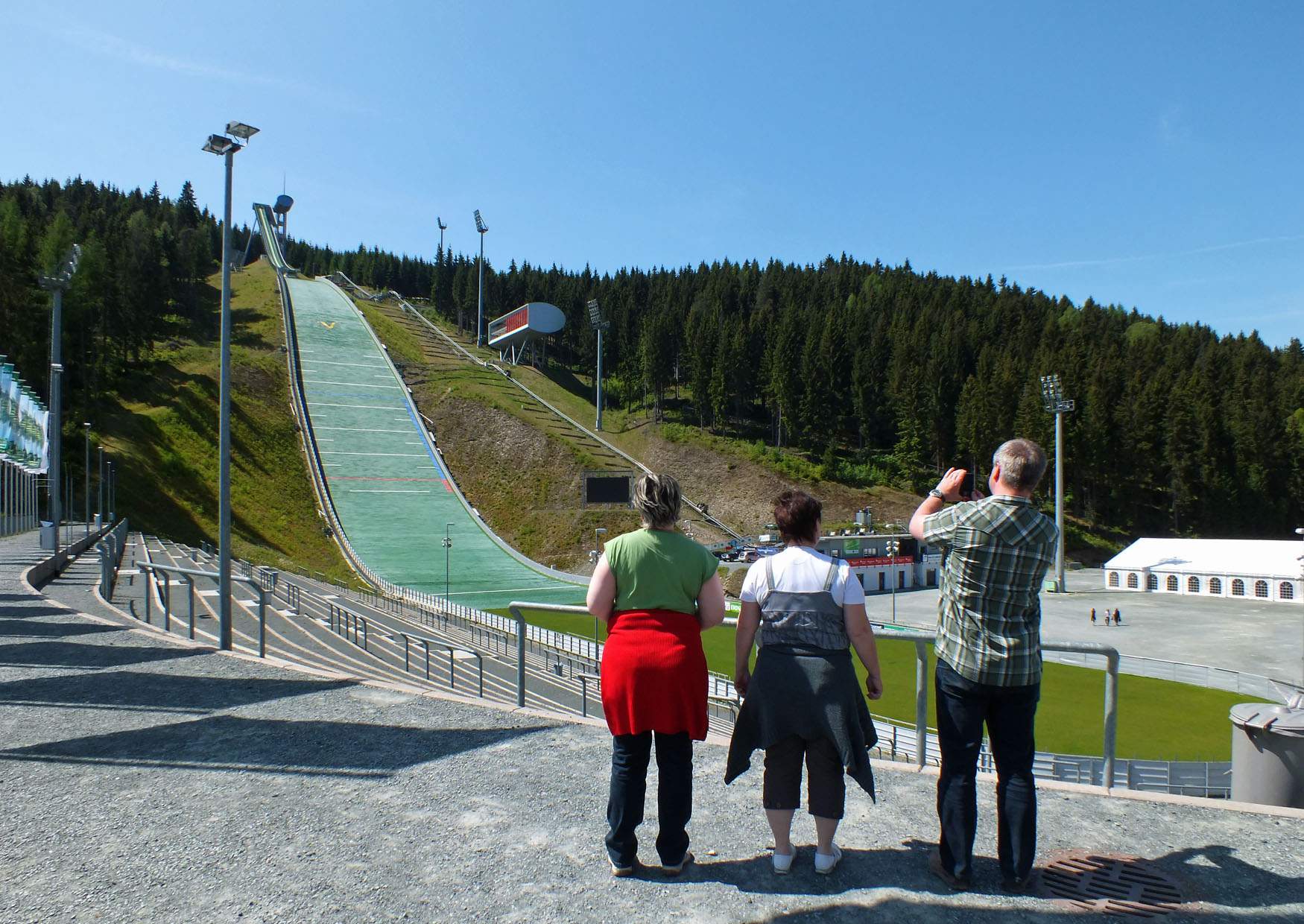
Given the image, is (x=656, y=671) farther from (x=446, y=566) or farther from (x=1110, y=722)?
(x=446, y=566)

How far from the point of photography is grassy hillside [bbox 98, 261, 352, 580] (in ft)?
149

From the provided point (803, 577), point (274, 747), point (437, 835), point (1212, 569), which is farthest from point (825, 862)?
point (1212, 569)

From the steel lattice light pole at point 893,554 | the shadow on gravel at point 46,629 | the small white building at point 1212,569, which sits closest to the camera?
the shadow on gravel at point 46,629

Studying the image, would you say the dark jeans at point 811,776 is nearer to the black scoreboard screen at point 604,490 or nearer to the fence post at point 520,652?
A: the fence post at point 520,652

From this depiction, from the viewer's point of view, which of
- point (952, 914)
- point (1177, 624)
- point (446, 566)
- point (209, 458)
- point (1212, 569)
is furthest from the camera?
point (209, 458)

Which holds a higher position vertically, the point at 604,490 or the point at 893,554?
the point at 604,490

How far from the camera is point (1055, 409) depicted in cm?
5556

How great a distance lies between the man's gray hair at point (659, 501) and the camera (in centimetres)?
384

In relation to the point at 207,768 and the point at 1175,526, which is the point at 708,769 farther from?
the point at 1175,526

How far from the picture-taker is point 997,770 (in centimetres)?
370

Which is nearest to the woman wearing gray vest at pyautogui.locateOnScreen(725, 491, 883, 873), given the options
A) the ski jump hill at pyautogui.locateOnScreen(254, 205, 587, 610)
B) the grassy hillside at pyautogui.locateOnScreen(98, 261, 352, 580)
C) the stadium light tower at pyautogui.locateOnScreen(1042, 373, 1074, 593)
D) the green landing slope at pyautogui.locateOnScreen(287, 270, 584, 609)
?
the ski jump hill at pyautogui.locateOnScreen(254, 205, 587, 610)

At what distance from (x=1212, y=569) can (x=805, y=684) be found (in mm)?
54034

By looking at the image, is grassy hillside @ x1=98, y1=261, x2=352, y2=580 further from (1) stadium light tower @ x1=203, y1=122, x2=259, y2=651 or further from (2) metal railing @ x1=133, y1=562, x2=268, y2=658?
(1) stadium light tower @ x1=203, y1=122, x2=259, y2=651

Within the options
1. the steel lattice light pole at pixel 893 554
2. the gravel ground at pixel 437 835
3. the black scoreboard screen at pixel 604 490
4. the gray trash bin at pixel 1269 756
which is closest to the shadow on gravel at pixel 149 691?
the gravel ground at pixel 437 835
